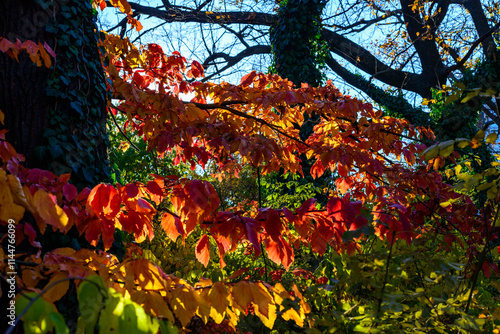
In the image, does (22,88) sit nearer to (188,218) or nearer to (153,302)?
(188,218)

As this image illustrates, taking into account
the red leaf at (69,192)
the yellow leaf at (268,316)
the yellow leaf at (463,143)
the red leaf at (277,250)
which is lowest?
the yellow leaf at (268,316)

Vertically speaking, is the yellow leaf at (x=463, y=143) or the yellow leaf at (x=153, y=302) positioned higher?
the yellow leaf at (x=463, y=143)

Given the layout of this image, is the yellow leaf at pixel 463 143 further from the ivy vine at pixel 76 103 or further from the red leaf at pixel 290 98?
the ivy vine at pixel 76 103

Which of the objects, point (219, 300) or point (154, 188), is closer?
point (219, 300)

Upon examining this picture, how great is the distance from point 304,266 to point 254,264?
0.59 meters

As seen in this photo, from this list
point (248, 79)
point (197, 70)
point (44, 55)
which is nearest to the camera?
point (44, 55)

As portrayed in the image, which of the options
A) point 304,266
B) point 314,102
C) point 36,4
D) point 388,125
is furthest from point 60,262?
point 304,266

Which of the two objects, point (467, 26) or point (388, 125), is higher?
point (467, 26)

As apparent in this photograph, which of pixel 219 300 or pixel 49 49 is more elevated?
pixel 49 49

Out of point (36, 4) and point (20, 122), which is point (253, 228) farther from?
point (36, 4)

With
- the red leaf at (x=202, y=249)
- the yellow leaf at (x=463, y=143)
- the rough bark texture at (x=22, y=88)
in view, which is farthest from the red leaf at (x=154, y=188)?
the yellow leaf at (x=463, y=143)

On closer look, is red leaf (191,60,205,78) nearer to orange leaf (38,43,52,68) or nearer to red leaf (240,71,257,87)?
red leaf (240,71,257,87)

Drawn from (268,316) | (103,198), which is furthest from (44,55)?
(268,316)

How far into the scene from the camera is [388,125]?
3436mm
